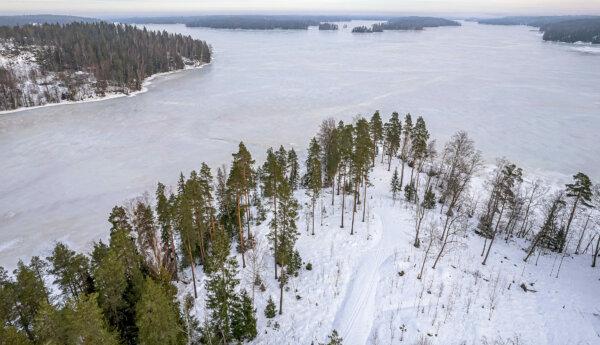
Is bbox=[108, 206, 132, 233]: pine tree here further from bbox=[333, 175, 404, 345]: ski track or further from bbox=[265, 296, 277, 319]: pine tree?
bbox=[333, 175, 404, 345]: ski track

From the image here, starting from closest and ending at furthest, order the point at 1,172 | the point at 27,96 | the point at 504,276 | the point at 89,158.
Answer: the point at 504,276 → the point at 1,172 → the point at 89,158 → the point at 27,96

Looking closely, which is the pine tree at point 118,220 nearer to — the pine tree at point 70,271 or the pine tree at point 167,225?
the pine tree at point 167,225

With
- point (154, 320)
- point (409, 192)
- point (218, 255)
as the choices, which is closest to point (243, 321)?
point (218, 255)

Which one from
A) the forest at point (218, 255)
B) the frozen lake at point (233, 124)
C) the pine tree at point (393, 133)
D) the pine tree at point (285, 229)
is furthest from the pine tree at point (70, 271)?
the pine tree at point (393, 133)

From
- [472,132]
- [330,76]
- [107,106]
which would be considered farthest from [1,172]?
[330,76]

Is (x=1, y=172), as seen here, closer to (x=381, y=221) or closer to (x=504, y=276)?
(x=381, y=221)

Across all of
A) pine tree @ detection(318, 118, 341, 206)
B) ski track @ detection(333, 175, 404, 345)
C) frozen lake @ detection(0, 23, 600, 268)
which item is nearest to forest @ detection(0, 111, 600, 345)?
pine tree @ detection(318, 118, 341, 206)

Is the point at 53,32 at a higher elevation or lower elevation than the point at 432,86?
higher
